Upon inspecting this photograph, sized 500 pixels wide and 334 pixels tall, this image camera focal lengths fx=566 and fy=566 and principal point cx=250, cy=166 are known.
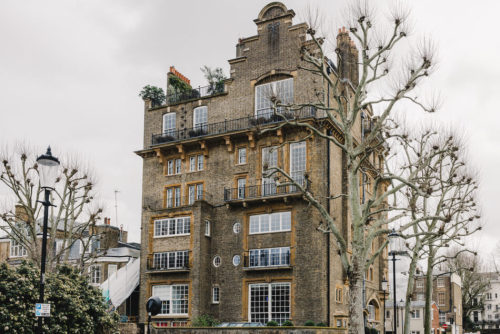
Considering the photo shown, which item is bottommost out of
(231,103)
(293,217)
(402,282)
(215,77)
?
(402,282)

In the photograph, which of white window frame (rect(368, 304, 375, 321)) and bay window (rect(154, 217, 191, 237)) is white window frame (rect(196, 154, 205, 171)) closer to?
bay window (rect(154, 217, 191, 237))

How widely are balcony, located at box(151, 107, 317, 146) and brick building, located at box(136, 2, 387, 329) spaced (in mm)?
84

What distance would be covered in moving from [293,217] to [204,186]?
738 cm

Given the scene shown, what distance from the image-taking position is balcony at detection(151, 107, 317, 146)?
118 ft

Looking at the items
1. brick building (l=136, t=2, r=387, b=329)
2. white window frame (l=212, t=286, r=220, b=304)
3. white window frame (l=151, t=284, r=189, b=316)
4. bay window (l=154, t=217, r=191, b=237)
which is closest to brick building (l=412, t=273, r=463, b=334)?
brick building (l=136, t=2, r=387, b=329)

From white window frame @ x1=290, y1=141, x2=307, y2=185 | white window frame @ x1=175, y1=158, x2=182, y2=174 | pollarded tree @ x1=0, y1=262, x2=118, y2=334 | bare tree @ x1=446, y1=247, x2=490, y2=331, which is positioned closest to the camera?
pollarded tree @ x1=0, y1=262, x2=118, y2=334

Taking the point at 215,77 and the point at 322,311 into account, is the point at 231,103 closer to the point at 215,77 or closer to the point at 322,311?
the point at 215,77

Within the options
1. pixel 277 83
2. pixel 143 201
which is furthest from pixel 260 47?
pixel 143 201

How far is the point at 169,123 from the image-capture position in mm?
41531

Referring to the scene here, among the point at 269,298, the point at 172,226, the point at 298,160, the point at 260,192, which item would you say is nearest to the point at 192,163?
the point at 172,226

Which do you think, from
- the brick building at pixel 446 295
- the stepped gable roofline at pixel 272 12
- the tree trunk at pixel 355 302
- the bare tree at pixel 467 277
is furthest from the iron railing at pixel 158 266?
the brick building at pixel 446 295

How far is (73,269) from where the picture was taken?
933 inches

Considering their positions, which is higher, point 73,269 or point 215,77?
point 215,77

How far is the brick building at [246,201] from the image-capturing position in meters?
34.2
